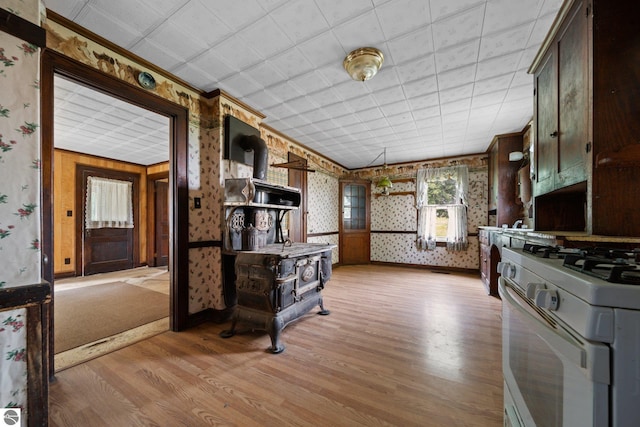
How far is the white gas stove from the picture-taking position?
1.51ft

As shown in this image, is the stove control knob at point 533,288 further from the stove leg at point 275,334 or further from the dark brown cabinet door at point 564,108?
the stove leg at point 275,334

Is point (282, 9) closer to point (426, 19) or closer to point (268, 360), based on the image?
point (426, 19)

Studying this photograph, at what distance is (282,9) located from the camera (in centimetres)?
164

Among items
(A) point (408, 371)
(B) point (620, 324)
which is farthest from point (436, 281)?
(B) point (620, 324)

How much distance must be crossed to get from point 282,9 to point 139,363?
2.86 metres

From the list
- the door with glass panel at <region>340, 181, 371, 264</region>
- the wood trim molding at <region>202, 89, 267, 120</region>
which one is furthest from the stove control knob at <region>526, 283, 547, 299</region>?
the door with glass panel at <region>340, 181, 371, 264</region>

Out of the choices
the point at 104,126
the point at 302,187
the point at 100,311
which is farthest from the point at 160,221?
the point at 302,187

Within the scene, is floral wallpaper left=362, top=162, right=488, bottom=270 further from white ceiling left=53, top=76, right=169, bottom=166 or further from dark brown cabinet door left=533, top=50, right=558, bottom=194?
white ceiling left=53, top=76, right=169, bottom=166

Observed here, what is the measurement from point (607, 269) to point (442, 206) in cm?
514

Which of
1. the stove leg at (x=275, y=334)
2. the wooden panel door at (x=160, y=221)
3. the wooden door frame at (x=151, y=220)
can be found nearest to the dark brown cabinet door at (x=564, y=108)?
the stove leg at (x=275, y=334)

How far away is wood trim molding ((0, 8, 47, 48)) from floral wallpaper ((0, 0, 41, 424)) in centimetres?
2

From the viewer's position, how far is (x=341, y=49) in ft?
6.61

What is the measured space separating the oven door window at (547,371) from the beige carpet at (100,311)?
3.25m

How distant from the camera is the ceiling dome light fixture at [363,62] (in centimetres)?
199
